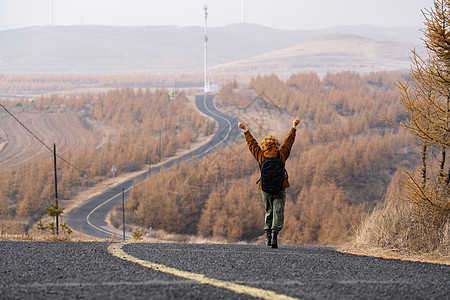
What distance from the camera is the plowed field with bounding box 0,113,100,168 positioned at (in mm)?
87000

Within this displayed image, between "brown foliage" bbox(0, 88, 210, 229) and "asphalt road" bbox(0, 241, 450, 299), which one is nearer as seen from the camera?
"asphalt road" bbox(0, 241, 450, 299)

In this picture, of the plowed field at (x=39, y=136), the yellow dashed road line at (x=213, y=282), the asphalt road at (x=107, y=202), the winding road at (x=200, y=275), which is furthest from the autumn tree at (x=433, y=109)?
the plowed field at (x=39, y=136)

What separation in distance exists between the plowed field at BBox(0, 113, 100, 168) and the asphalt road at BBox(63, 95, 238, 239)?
23.6m

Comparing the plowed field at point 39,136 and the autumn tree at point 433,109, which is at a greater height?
the autumn tree at point 433,109

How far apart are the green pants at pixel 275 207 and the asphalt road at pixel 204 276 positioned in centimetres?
145

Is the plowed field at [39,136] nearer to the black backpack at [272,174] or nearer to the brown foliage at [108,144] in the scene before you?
the brown foliage at [108,144]

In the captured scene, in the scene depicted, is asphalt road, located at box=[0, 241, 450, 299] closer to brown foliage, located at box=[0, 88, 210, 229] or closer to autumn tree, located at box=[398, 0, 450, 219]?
autumn tree, located at box=[398, 0, 450, 219]

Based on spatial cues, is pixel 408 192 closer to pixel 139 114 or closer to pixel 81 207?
pixel 81 207

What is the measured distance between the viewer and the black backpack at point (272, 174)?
29.1 feet

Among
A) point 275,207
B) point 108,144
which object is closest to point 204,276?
point 275,207

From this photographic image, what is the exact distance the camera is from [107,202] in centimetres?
5484

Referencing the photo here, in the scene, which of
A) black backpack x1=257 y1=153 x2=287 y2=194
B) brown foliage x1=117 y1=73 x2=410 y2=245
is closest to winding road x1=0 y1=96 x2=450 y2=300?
black backpack x1=257 y1=153 x2=287 y2=194

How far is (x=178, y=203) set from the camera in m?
54.6

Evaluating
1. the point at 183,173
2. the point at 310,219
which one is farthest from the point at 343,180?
the point at 183,173
